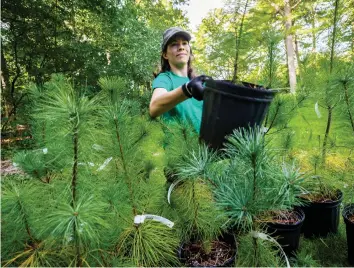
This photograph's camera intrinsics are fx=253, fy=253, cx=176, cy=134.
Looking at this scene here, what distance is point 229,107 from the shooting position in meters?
0.78

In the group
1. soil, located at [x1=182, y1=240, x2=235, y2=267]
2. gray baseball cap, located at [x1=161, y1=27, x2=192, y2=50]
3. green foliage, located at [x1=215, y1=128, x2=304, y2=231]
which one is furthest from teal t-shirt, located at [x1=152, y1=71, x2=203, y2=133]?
green foliage, located at [x1=215, y1=128, x2=304, y2=231]

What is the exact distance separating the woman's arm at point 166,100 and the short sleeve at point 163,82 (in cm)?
8

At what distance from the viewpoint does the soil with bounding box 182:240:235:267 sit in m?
0.80

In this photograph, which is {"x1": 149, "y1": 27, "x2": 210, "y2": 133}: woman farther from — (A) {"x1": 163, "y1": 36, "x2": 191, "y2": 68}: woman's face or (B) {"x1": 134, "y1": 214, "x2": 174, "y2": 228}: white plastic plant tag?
(B) {"x1": 134, "y1": 214, "x2": 174, "y2": 228}: white plastic plant tag

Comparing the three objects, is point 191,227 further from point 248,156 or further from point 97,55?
point 97,55

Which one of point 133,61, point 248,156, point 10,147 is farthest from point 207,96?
point 133,61

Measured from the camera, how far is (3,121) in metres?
3.69

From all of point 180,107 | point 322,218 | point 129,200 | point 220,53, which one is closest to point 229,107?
point 129,200

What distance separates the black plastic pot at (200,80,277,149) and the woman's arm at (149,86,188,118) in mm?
172

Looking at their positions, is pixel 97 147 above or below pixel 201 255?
above

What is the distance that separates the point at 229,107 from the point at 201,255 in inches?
19.4

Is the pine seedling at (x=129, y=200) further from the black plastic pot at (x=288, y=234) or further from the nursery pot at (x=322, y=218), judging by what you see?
the nursery pot at (x=322, y=218)

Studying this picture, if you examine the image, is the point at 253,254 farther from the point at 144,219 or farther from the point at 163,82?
the point at 163,82

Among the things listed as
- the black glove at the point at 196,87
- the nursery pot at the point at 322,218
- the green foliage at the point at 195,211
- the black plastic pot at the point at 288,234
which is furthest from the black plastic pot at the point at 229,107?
the nursery pot at the point at 322,218
